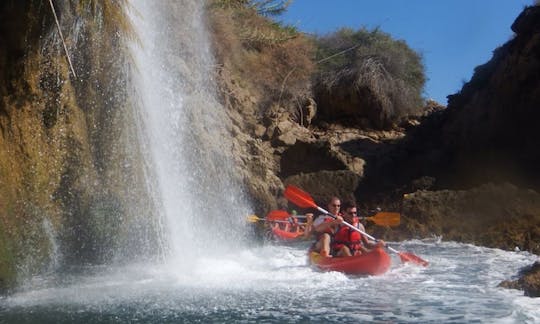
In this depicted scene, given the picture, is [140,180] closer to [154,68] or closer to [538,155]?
[154,68]

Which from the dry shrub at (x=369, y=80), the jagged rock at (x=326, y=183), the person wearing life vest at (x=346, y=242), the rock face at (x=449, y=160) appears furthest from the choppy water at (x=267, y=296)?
the dry shrub at (x=369, y=80)

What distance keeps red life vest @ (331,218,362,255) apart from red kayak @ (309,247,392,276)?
1.89 feet

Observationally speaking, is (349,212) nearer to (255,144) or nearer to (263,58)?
(255,144)

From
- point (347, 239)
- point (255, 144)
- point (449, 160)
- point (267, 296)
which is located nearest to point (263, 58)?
point (255, 144)

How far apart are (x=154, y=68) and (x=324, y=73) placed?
55.1 ft

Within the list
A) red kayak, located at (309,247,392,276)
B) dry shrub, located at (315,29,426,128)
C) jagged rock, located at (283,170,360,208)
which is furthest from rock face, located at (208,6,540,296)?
red kayak, located at (309,247,392,276)

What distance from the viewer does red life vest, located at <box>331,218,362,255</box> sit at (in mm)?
8984

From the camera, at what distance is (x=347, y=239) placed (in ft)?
29.6

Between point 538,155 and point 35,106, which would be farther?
point 538,155

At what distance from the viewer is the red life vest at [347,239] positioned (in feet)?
29.5

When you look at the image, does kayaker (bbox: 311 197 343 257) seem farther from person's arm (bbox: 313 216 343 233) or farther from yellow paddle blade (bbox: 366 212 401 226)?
yellow paddle blade (bbox: 366 212 401 226)

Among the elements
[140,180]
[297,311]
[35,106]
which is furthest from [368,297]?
[35,106]

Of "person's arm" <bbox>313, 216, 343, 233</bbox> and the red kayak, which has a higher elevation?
"person's arm" <bbox>313, 216, 343, 233</bbox>

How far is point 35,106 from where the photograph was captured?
721cm
